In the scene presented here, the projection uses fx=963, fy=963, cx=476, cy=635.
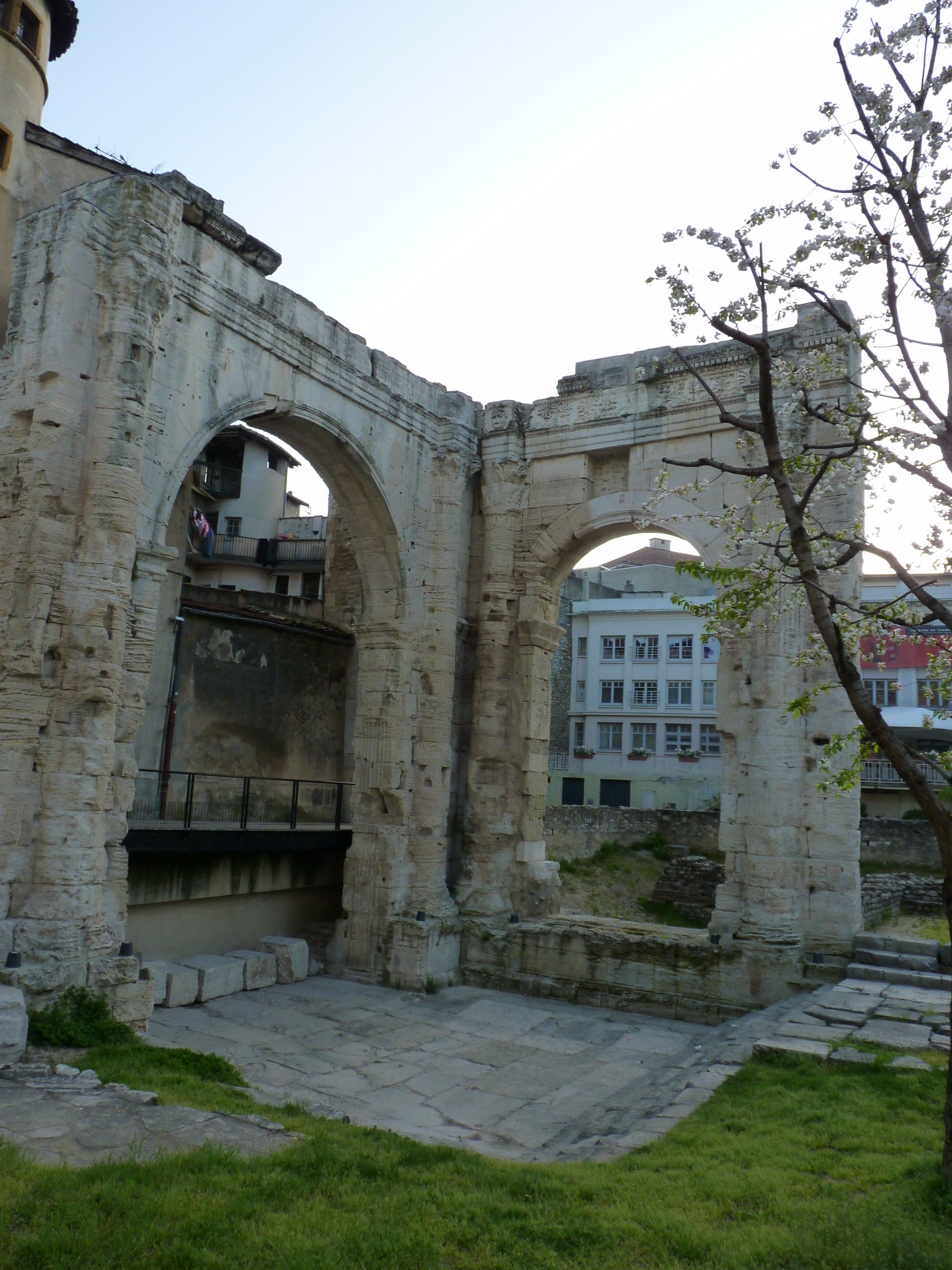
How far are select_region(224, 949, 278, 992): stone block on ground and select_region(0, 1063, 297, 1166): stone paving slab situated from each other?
4284 mm

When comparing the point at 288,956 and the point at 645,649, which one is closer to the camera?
the point at 288,956

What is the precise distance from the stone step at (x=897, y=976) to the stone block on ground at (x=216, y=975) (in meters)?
5.87

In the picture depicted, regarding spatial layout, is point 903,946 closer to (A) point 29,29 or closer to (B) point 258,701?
(B) point 258,701

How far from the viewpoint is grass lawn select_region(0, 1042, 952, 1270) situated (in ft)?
11.4

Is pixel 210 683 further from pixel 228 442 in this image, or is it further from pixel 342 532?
pixel 228 442

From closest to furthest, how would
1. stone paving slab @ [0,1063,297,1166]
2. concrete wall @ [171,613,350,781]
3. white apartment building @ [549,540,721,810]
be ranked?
1. stone paving slab @ [0,1063,297,1166]
2. concrete wall @ [171,613,350,781]
3. white apartment building @ [549,540,721,810]

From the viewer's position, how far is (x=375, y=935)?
34.6 ft

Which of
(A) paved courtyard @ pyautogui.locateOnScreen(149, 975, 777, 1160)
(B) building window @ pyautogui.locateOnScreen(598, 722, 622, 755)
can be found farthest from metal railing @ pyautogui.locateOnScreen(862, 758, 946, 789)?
(A) paved courtyard @ pyautogui.locateOnScreen(149, 975, 777, 1160)

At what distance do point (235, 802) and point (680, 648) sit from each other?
24.4m

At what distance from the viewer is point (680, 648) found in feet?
109

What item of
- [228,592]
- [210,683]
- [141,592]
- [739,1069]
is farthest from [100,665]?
[228,592]

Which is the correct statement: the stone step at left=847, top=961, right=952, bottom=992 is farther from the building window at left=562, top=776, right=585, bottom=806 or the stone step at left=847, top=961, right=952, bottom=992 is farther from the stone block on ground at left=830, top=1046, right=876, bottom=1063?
the building window at left=562, top=776, right=585, bottom=806

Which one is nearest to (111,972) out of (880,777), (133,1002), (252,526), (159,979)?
(133,1002)

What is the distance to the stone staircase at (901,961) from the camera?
8.43 metres
